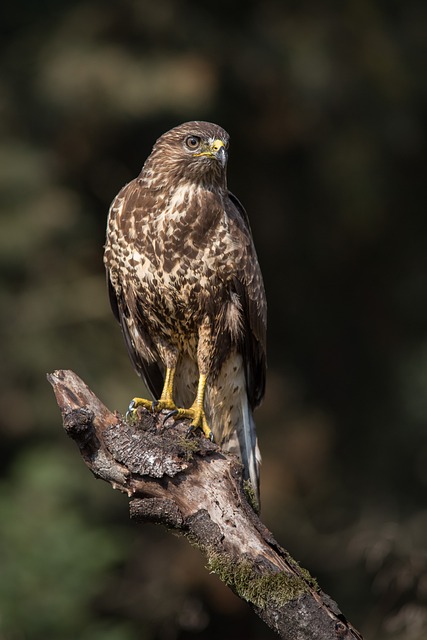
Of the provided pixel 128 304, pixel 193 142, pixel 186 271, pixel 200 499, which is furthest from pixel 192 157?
pixel 200 499

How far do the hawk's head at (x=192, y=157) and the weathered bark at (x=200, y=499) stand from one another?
1273 millimetres

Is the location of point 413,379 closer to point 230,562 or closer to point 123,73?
point 123,73

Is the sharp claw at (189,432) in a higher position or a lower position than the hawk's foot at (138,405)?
higher

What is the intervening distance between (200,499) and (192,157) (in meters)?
1.73

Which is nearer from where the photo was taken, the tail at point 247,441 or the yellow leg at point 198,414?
the yellow leg at point 198,414

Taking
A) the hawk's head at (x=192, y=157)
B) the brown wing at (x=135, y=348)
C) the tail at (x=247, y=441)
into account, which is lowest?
the tail at (x=247, y=441)

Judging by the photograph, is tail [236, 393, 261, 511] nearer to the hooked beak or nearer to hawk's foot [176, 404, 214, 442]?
hawk's foot [176, 404, 214, 442]

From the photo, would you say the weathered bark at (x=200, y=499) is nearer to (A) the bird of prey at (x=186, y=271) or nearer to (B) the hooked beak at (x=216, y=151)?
(A) the bird of prey at (x=186, y=271)

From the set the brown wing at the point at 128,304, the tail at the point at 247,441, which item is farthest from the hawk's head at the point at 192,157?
the tail at the point at 247,441

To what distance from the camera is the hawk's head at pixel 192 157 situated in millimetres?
5230

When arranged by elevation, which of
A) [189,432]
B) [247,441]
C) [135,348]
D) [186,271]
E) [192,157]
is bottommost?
[247,441]

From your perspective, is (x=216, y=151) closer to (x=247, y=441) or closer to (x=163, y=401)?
(x=163, y=401)

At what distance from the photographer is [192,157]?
5.26 m

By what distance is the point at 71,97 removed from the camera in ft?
33.2
